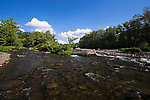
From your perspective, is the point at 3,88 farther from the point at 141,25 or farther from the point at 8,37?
the point at 141,25

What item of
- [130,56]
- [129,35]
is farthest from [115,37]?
[130,56]

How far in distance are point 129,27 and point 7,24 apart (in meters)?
69.3

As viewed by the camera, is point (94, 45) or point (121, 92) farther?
point (94, 45)

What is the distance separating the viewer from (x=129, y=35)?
41781 millimetres

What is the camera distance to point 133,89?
3385mm

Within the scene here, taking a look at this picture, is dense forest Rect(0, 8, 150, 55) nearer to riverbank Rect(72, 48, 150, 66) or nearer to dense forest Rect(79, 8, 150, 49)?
dense forest Rect(79, 8, 150, 49)

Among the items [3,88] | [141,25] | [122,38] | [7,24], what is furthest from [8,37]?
[141,25]

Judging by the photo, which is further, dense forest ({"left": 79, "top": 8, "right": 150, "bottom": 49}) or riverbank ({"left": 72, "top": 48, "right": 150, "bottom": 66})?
dense forest ({"left": 79, "top": 8, "right": 150, "bottom": 49})

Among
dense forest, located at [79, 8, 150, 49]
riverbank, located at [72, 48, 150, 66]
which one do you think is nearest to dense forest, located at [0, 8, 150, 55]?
dense forest, located at [79, 8, 150, 49]

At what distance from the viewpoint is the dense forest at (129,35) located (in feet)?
110

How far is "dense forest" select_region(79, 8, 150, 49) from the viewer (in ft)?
110

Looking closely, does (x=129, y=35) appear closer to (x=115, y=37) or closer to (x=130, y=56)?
(x=115, y=37)

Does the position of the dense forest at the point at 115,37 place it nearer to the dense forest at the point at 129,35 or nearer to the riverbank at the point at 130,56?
the dense forest at the point at 129,35

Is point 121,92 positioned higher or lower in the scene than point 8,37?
lower
